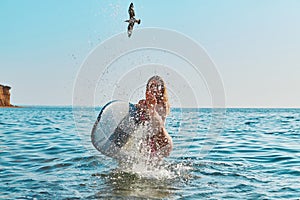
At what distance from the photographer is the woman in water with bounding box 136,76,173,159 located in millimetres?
7648

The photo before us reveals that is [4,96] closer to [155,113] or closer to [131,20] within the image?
[155,113]

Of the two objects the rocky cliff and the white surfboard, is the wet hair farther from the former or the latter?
the rocky cliff

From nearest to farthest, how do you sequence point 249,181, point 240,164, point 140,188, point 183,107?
point 140,188 → point 249,181 → point 183,107 → point 240,164

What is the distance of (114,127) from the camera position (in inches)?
310

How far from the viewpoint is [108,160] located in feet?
31.8

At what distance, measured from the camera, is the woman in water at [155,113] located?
7648mm

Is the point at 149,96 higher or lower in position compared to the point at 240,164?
higher

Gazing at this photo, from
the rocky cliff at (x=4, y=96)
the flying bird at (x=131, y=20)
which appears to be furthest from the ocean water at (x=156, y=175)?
the rocky cliff at (x=4, y=96)

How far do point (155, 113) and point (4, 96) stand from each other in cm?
10817

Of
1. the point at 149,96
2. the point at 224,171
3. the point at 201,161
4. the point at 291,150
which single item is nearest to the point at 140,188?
the point at 149,96

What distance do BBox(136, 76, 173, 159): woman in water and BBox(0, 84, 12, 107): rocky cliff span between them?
348 feet

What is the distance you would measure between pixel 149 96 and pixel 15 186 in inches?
116

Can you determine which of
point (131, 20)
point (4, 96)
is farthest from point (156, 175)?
point (4, 96)

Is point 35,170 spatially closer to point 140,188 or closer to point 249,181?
point 140,188
